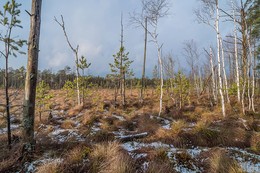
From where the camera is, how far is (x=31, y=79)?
3.65 meters

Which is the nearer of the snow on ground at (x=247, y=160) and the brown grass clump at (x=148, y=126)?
the snow on ground at (x=247, y=160)

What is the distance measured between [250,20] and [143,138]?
1153cm

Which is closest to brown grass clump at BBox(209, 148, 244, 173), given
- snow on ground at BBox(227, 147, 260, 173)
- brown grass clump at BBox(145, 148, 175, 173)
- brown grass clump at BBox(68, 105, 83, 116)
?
snow on ground at BBox(227, 147, 260, 173)

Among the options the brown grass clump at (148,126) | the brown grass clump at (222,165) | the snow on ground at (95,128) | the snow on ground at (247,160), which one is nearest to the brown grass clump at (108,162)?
the brown grass clump at (222,165)

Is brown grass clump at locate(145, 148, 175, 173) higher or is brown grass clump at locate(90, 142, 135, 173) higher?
brown grass clump at locate(90, 142, 135, 173)

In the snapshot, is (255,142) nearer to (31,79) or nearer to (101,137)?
(101,137)

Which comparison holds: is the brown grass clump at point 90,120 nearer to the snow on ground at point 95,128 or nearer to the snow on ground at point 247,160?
the snow on ground at point 95,128

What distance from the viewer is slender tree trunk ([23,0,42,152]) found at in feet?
11.7

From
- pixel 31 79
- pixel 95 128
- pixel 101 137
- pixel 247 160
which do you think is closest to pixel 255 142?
pixel 247 160

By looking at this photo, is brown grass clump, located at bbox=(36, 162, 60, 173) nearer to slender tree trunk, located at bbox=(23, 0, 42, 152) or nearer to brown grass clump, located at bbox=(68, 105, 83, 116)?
slender tree trunk, located at bbox=(23, 0, 42, 152)

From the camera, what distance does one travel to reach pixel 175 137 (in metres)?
5.82

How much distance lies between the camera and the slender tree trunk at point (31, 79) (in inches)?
141

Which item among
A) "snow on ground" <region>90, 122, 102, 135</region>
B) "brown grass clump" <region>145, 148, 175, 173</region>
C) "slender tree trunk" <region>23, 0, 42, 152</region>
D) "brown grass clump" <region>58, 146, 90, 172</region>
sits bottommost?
"snow on ground" <region>90, 122, 102, 135</region>

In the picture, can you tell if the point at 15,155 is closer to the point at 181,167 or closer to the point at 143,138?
the point at 181,167
